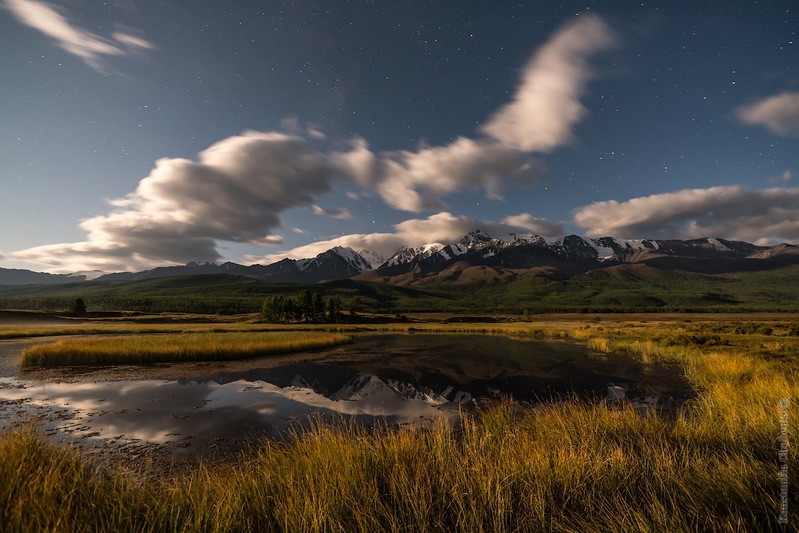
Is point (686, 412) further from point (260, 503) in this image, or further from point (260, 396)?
point (260, 396)

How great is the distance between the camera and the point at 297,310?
116 meters

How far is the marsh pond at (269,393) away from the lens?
1472 centimetres

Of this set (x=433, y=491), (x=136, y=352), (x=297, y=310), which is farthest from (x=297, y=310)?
(x=433, y=491)

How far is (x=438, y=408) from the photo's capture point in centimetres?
1975

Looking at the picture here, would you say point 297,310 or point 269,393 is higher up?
point 269,393

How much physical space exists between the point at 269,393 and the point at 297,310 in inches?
3819

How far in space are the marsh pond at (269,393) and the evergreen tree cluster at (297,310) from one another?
72546 mm

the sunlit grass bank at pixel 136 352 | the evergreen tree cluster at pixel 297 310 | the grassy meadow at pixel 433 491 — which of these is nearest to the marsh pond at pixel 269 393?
the sunlit grass bank at pixel 136 352

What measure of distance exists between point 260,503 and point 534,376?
2802cm

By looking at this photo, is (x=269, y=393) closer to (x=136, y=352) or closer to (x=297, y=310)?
(x=136, y=352)

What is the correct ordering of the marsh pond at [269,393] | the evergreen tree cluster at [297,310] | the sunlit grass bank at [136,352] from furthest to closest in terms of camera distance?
the evergreen tree cluster at [297,310] → the sunlit grass bank at [136,352] → the marsh pond at [269,393]

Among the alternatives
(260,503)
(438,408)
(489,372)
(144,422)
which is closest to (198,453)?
(144,422)

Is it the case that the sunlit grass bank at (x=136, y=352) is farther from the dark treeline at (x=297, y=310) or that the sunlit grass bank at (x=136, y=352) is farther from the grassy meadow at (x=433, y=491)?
the dark treeline at (x=297, y=310)

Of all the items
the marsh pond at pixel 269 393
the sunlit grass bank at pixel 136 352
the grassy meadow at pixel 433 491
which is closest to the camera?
the grassy meadow at pixel 433 491
